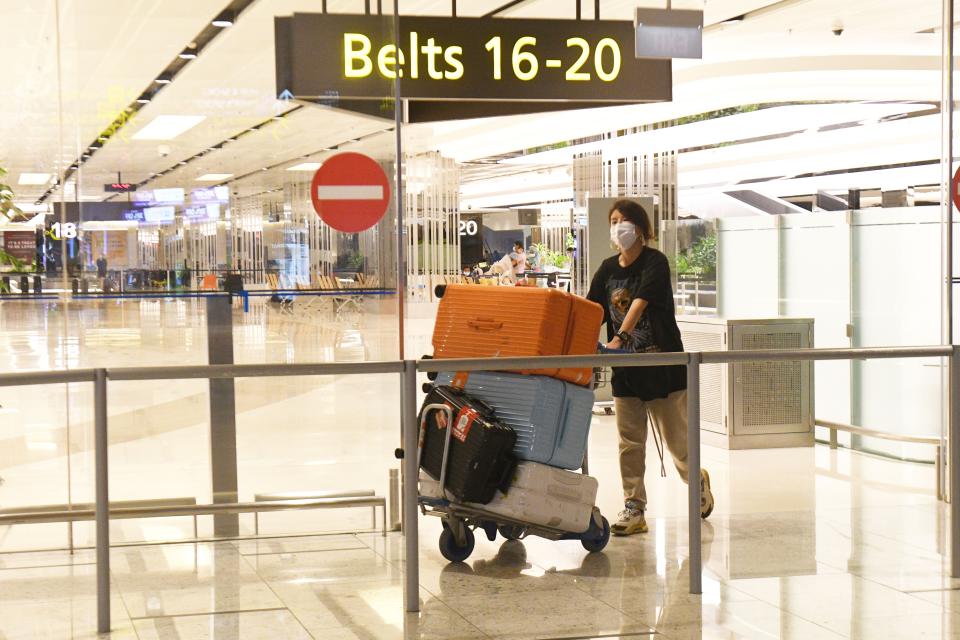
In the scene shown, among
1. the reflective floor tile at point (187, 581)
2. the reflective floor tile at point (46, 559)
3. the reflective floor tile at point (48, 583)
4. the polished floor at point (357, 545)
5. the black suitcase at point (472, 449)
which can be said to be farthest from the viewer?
the reflective floor tile at point (46, 559)

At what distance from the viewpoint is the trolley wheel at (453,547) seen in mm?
4617

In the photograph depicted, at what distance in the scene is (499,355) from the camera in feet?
14.7

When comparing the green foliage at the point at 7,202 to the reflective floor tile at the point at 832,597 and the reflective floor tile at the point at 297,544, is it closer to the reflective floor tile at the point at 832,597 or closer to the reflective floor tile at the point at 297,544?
the reflective floor tile at the point at 297,544

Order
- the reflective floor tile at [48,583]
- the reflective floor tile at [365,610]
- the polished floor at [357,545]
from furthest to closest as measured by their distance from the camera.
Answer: the reflective floor tile at [48,583] → the polished floor at [357,545] → the reflective floor tile at [365,610]

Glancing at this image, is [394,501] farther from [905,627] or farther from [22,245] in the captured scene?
[905,627]

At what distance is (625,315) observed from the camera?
210 inches

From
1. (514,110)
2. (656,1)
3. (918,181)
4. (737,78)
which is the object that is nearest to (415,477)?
(514,110)

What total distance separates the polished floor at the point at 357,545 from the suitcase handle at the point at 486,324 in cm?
87

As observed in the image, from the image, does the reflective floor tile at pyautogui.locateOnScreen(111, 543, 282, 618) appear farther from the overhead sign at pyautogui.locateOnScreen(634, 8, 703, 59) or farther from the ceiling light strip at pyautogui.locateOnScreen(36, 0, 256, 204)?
the overhead sign at pyautogui.locateOnScreen(634, 8, 703, 59)

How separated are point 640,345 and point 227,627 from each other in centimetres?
228

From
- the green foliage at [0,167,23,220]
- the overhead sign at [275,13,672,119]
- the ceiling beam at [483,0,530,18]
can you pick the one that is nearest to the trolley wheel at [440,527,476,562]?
the overhead sign at [275,13,672,119]

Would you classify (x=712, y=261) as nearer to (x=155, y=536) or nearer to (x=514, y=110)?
(x=514, y=110)

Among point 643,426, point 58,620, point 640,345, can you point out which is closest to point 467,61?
point 640,345

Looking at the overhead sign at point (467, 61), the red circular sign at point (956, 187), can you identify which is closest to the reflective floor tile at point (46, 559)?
the overhead sign at point (467, 61)
